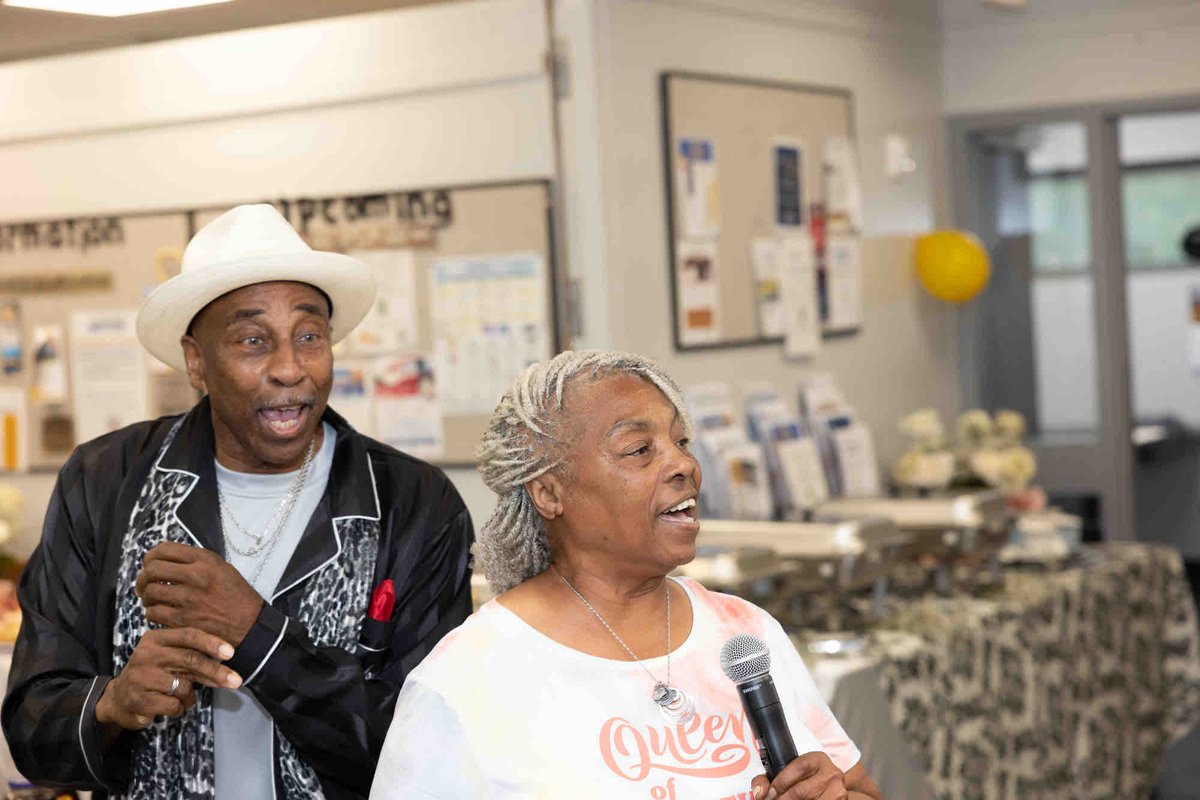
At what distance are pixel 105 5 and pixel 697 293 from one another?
7.65 ft

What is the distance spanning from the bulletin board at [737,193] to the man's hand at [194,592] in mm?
2957

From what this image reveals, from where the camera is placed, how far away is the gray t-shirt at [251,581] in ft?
6.84

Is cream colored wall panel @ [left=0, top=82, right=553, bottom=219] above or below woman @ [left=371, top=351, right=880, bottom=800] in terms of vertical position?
above

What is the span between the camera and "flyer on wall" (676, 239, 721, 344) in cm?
481

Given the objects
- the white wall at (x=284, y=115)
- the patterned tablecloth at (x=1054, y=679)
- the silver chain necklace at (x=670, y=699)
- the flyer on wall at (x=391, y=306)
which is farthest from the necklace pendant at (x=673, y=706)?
the flyer on wall at (x=391, y=306)

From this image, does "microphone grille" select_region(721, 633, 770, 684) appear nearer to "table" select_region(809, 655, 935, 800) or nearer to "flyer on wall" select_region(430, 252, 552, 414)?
"table" select_region(809, 655, 935, 800)

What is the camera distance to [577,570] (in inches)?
73.8

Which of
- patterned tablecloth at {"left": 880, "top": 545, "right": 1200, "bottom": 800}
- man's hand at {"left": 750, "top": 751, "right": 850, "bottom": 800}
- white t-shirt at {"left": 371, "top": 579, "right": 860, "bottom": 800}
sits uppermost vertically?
white t-shirt at {"left": 371, "top": 579, "right": 860, "bottom": 800}

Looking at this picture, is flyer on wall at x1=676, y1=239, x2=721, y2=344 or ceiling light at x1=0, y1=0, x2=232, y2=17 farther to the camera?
flyer on wall at x1=676, y1=239, x2=721, y2=344

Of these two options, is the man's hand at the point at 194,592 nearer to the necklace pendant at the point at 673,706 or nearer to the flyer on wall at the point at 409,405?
the necklace pendant at the point at 673,706

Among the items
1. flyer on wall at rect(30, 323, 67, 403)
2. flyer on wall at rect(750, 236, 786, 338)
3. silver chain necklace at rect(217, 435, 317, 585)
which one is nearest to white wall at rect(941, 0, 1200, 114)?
flyer on wall at rect(750, 236, 786, 338)

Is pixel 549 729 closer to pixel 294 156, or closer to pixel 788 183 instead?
pixel 294 156

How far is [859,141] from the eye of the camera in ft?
19.6

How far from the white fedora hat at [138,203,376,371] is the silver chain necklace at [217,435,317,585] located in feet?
0.71
